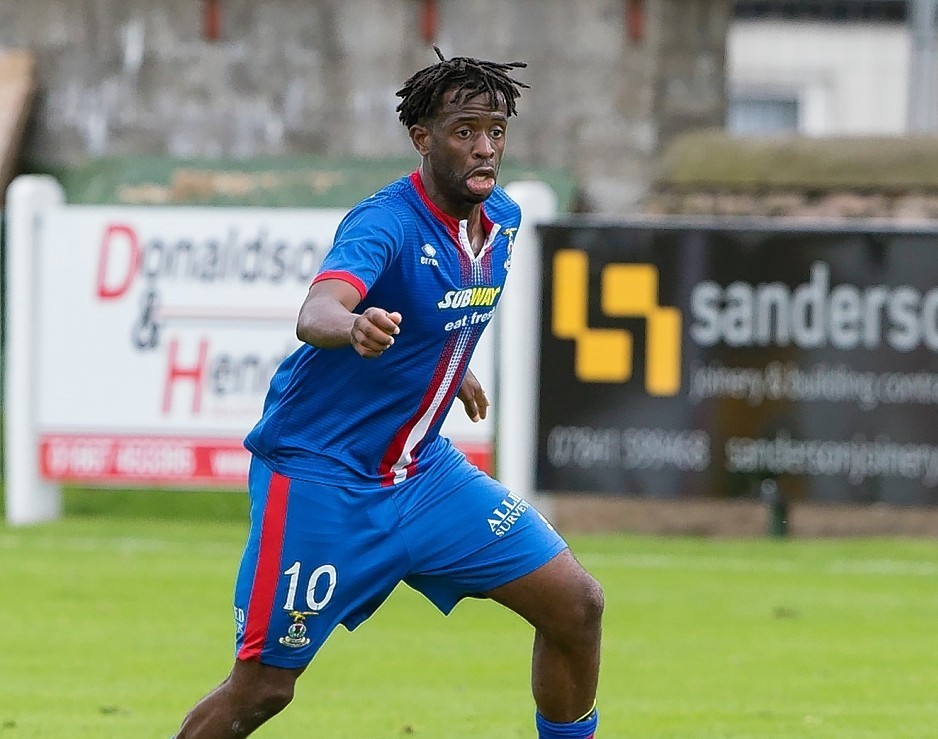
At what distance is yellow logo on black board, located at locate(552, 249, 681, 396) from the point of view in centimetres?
1305

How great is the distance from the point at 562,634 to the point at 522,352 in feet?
24.1

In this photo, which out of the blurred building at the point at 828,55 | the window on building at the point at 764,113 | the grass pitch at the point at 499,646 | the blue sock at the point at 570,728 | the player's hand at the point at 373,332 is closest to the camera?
the player's hand at the point at 373,332

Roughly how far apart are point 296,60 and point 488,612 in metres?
9.82

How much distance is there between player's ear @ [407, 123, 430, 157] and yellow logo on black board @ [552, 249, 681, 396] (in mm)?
7374

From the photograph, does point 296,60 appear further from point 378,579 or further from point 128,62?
point 378,579

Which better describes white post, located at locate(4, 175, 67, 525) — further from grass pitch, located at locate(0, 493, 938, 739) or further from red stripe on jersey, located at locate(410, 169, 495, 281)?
red stripe on jersey, located at locate(410, 169, 495, 281)

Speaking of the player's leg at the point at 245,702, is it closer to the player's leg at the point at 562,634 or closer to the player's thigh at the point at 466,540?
the player's thigh at the point at 466,540

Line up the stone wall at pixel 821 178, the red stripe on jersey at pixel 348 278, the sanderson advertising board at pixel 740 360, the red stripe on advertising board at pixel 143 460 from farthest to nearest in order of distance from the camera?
the stone wall at pixel 821 178, the red stripe on advertising board at pixel 143 460, the sanderson advertising board at pixel 740 360, the red stripe on jersey at pixel 348 278

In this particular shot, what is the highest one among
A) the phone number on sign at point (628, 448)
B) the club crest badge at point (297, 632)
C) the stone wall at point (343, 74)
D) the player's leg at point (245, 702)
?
the stone wall at point (343, 74)

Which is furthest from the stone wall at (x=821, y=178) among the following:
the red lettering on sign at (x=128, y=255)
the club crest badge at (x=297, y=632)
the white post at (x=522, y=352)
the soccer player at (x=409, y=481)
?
the club crest badge at (x=297, y=632)

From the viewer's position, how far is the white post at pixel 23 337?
1380 cm

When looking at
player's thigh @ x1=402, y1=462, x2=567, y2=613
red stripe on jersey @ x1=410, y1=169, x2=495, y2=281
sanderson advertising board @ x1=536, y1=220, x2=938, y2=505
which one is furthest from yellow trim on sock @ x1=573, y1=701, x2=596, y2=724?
sanderson advertising board @ x1=536, y1=220, x2=938, y2=505

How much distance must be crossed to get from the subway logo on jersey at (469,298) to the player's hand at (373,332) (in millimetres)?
716

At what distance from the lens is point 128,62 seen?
1959 cm
